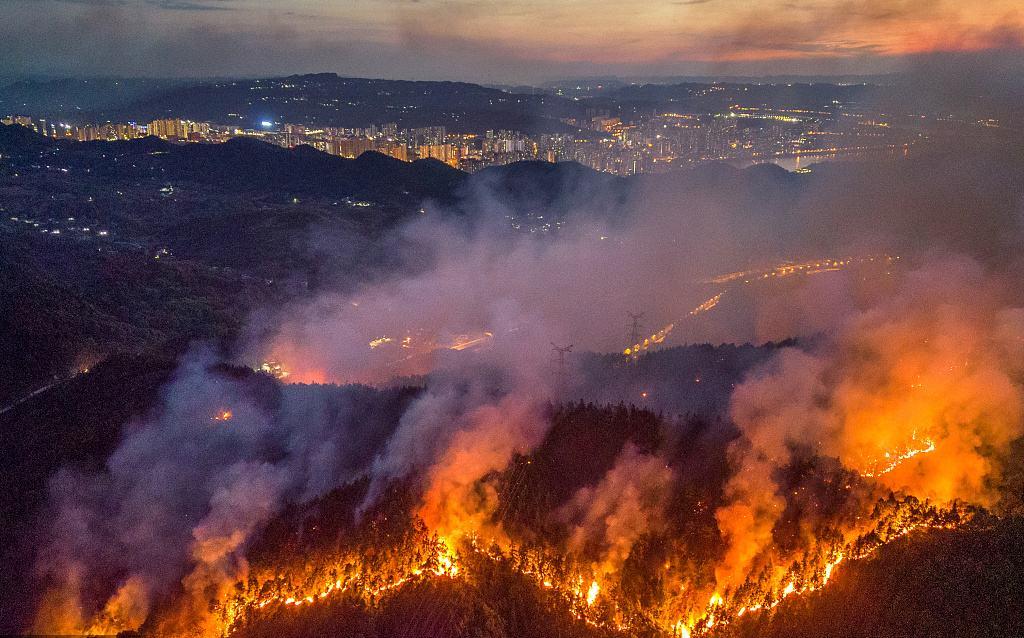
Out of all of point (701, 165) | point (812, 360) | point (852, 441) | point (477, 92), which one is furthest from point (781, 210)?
point (477, 92)

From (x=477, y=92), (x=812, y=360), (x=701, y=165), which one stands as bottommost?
(x=812, y=360)

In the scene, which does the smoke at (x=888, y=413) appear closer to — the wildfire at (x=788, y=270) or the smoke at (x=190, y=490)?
the smoke at (x=190, y=490)

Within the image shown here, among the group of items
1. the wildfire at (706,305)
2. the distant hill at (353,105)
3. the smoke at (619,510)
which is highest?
the distant hill at (353,105)

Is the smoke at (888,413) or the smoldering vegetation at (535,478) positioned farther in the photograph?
the smoke at (888,413)

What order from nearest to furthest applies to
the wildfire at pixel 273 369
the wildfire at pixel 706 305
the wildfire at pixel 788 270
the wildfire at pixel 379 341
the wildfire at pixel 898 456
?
the wildfire at pixel 898 456
the wildfire at pixel 273 369
the wildfire at pixel 379 341
the wildfire at pixel 706 305
the wildfire at pixel 788 270

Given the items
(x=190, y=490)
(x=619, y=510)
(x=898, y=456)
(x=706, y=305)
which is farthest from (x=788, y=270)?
(x=190, y=490)

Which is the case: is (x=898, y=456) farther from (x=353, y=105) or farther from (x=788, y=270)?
(x=353, y=105)

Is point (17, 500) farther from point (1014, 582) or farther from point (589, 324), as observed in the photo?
point (589, 324)

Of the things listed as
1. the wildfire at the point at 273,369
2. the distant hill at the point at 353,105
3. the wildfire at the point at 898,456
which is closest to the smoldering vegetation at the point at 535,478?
the wildfire at the point at 898,456

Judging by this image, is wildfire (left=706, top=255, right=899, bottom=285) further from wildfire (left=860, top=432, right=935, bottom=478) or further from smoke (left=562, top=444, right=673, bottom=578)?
smoke (left=562, top=444, right=673, bottom=578)

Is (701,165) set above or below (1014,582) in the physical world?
above

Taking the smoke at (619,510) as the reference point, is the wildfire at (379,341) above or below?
below
